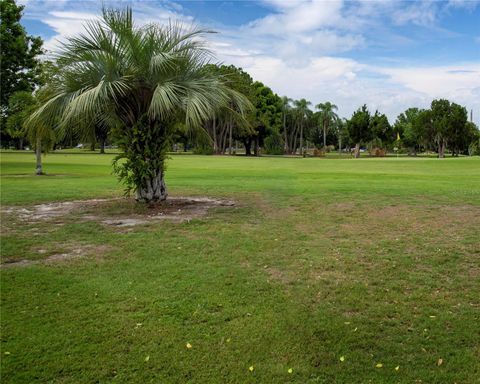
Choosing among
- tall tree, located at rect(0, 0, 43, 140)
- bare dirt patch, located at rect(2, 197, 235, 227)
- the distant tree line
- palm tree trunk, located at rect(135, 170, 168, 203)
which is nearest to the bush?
the distant tree line

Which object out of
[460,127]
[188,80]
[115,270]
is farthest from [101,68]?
[460,127]

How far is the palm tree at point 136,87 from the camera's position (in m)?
11.3

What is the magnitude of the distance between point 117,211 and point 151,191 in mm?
1107

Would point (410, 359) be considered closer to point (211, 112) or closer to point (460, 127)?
point (211, 112)

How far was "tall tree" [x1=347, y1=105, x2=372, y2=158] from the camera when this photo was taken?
73000 mm

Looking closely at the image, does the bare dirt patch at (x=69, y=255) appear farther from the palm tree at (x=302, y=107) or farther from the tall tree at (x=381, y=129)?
the palm tree at (x=302, y=107)

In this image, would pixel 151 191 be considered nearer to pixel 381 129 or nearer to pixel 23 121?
pixel 23 121

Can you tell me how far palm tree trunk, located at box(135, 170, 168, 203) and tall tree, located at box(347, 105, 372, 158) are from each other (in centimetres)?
6338

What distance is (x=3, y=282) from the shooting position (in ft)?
21.0

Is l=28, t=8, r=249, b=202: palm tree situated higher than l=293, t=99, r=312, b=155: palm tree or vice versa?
l=293, t=99, r=312, b=155: palm tree

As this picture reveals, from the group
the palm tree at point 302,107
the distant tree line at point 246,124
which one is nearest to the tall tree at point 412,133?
the distant tree line at point 246,124

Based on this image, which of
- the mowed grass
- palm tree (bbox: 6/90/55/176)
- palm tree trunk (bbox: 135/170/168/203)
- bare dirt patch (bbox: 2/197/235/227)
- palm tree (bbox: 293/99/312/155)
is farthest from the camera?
palm tree (bbox: 293/99/312/155)

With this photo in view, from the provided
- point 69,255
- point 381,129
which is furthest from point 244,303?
point 381,129

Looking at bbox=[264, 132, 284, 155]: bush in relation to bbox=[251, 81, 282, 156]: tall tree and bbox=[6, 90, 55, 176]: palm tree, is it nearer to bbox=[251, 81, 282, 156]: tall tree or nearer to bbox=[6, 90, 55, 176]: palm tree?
bbox=[251, 81, 282, 156]: tall tree
